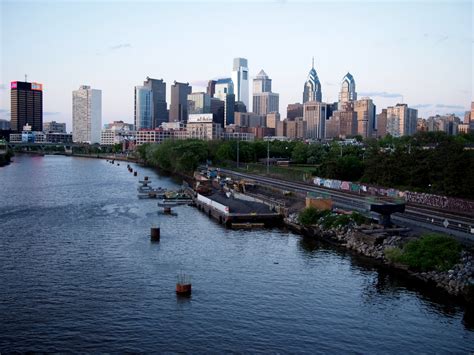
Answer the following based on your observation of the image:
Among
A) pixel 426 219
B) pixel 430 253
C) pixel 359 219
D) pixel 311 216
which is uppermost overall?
pixel 426 219

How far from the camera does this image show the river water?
2364 cm

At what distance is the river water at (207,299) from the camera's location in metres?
23.6

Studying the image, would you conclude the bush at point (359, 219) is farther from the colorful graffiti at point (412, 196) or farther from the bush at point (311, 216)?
the colorful graffiti at point (412, 196)

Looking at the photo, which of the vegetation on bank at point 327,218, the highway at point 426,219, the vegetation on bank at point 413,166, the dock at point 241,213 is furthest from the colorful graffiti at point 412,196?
the dock at point 241,213

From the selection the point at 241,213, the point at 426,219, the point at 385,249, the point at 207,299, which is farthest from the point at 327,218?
the point at 207,299

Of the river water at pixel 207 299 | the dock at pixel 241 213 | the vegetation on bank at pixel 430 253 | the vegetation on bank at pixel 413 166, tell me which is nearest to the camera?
the river water at pixel 207 299

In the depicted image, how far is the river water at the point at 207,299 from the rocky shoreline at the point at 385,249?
3.40 feet

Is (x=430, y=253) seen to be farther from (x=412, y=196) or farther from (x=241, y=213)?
(x=241, y=213)

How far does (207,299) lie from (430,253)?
14.6 m

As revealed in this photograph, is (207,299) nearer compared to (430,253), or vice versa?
(207,299)

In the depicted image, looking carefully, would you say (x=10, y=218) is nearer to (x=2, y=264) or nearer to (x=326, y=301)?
(x=2, y=264)

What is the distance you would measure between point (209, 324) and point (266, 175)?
220ft

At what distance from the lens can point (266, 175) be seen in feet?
301

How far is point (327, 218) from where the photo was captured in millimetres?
47344
